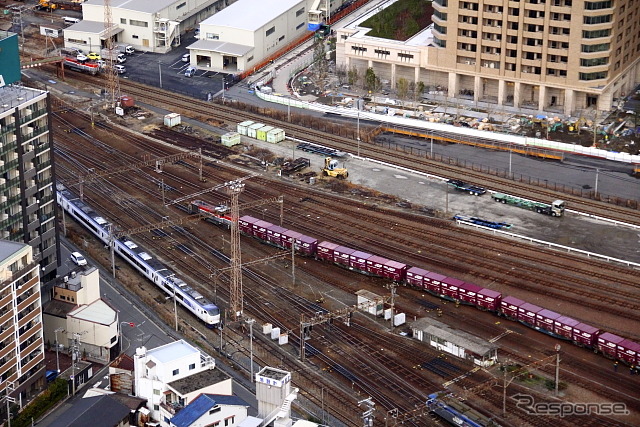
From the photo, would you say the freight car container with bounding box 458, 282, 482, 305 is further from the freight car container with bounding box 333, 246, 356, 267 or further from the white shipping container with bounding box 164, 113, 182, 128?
the white shipping container with bounding box 164, 113, 182, 128

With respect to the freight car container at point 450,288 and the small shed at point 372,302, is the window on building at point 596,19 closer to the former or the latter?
the freight car container at point 450,288

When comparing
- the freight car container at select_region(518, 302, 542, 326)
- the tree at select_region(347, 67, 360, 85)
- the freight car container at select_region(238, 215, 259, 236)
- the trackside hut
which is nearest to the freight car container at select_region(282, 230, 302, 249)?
the freight car container at select_region(238, 215, 259, 236)

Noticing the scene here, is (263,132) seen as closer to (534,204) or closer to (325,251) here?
(325,251)

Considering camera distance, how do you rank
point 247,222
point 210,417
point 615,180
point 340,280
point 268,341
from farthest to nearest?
point 615,180
point 247,222
point 340,280
point 268,341
point 210,417

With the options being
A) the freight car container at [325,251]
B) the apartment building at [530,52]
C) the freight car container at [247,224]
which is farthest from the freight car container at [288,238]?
the apartment building at [530,52]

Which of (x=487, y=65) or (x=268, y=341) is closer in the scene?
(x=268, y=341)

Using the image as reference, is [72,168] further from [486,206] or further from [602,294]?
[602,294]

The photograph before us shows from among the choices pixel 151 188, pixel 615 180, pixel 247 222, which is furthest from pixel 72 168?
pixel 615 180
